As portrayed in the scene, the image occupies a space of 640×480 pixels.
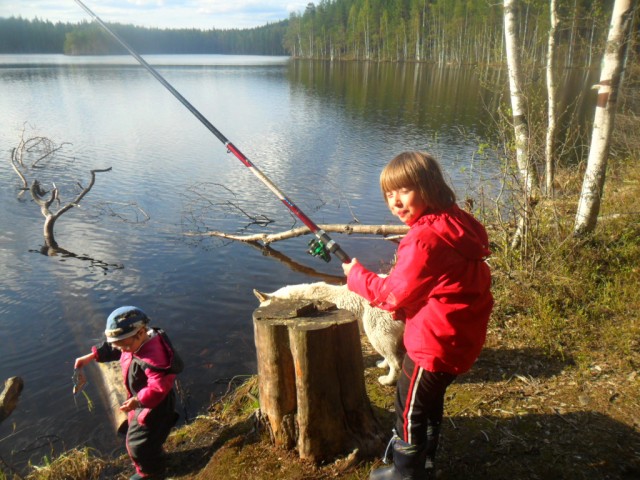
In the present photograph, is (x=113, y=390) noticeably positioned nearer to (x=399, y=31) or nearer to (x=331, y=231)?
(x=331, y=231)

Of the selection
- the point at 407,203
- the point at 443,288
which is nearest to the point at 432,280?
the point at 443,288

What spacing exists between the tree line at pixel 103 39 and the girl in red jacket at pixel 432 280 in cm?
6342

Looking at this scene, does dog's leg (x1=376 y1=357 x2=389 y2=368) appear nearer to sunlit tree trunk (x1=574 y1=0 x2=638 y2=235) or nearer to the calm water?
the calm water

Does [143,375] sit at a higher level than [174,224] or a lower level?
higher

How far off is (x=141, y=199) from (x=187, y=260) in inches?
201

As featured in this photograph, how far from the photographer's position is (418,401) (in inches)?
122

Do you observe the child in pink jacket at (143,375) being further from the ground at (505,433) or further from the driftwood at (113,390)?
the driftwood at (113,390)

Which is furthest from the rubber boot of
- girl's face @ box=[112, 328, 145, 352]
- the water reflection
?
the water reflection

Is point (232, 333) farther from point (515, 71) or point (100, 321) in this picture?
point (515, 71)

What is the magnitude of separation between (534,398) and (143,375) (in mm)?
3812

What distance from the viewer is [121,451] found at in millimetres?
5949

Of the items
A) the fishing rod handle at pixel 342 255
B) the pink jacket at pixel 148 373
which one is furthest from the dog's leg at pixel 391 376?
the pink jacket at pixel 148 373

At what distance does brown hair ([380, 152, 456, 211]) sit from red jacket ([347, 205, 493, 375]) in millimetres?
84

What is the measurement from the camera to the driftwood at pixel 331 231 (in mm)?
11781
